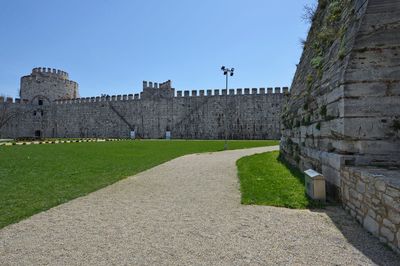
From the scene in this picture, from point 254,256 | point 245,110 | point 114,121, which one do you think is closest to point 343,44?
point 254,256

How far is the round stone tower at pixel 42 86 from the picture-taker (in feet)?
132

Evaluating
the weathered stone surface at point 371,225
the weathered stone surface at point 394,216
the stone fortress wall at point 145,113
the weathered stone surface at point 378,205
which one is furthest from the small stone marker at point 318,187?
the stone fortress wall at point 145,113

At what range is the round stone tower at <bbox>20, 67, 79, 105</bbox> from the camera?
4038 centimetres

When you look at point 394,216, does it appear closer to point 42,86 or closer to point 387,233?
point 387,233

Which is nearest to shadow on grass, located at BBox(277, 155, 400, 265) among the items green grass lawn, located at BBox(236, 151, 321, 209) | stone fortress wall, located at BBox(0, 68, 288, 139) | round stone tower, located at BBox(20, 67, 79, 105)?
green grass lawn, located at BBox(236, 151, 321, 209)

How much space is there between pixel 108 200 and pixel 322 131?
428 centimetres

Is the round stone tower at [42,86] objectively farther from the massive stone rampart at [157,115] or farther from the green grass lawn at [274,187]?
the green grass lawn at [274,187]

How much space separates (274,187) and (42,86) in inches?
1667

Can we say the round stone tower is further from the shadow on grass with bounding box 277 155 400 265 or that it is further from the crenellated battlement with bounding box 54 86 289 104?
the shadow on grass with bounding box 277 155 400 265

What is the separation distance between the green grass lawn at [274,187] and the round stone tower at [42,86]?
4007cm

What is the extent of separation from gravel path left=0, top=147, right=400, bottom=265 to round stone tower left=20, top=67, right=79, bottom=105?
134 ft

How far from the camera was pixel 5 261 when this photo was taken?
113 inches

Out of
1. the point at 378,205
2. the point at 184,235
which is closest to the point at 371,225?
the point at 378,205

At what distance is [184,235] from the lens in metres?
3.59
